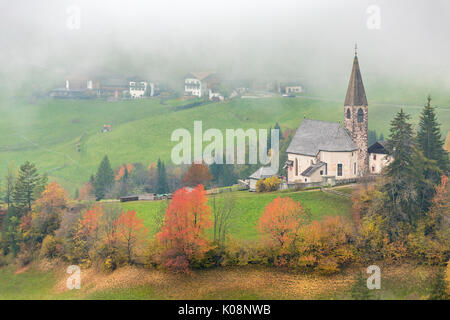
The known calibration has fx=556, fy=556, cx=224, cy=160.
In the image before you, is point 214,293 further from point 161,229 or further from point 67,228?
point 67,228

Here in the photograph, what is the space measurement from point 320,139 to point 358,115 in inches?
267

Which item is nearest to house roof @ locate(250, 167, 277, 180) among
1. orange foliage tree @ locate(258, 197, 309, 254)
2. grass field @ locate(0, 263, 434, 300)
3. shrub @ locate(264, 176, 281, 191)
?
shrub @ locate(264, 176, 281, 191)

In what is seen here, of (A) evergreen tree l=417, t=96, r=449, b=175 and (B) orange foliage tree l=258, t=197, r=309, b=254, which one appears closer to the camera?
(B) orange foliage tree l=258, t=197, r=309, b=254

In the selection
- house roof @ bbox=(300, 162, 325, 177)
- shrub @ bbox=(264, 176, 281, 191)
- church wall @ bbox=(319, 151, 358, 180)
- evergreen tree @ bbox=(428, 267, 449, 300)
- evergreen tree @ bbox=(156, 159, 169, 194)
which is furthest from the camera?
evergreen tree @ bbox=(156, 159, 169, 194)

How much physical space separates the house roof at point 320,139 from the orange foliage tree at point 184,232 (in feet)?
90.3

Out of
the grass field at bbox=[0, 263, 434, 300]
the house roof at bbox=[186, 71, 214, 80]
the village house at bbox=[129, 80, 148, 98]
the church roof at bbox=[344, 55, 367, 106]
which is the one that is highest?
the house roof at bbox=[186, 71, 214, 80]

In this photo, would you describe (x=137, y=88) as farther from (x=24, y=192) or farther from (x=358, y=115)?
(x=358, y=115)

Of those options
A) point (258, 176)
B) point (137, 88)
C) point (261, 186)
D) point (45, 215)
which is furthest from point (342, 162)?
point (137, 88)

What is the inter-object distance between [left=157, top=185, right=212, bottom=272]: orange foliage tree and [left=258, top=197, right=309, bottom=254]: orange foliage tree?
694 cm

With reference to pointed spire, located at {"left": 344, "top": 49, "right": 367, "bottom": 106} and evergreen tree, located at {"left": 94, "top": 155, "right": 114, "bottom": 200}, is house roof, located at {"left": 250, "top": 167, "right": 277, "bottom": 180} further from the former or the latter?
evergreen tree, located at {"left": 94, "top": 155, "right": 114, "bottom": 200}

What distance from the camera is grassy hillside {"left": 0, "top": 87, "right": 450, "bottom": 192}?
13312cm

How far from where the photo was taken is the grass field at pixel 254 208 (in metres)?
70.6

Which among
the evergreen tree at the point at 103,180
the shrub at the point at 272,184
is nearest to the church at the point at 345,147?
the shrub at the point at 272,184

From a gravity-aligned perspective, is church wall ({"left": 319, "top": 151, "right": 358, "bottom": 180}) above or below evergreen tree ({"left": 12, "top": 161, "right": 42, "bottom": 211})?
above
